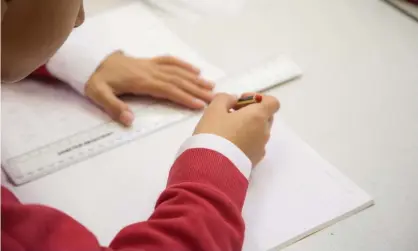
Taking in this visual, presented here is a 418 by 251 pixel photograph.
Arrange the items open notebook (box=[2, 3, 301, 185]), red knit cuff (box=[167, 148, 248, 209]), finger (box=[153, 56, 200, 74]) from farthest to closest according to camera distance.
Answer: finger (box=[153, 56, 200, 74]), open notebook (box=[2, 3, 301, 185]), red knit cuff (box=[167, 148, 248, 209])

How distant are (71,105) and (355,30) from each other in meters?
0.45

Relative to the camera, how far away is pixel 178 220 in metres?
0.53

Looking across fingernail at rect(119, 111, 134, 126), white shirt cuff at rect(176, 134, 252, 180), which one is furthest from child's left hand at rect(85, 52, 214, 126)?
white shirt cuff at rect(176, 134, 252, 180)

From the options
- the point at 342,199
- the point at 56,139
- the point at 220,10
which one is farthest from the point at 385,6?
the point at 56,139

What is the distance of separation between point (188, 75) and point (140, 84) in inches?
2.7

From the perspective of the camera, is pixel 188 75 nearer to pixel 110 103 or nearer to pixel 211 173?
pixel 110 103

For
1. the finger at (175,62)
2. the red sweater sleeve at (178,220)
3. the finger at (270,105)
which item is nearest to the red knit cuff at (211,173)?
the red sweater sleeve at (178,220)

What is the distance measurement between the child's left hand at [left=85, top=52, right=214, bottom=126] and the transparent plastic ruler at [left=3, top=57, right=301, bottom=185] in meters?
0.02

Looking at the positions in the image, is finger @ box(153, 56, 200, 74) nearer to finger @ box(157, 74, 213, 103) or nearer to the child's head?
finger @ box(157, 74, 213, 103)

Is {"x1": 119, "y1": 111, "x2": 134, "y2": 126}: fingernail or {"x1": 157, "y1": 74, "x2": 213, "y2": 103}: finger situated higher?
{"x1": 157, "y1": 74, "x2": 213, "y2": 103}: finger

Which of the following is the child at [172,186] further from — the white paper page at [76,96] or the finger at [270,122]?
the white paper page at [76,96]

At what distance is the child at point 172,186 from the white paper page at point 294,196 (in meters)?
0.03

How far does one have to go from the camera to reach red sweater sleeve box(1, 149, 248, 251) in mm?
457

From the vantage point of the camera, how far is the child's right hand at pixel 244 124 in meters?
0.65
